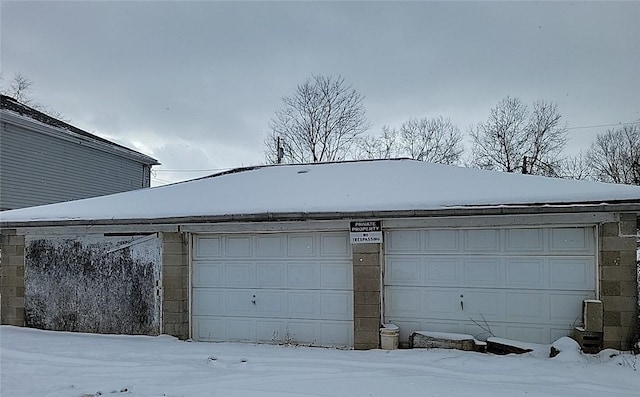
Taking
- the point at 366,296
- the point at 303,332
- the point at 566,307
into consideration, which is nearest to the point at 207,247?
the point at 303,332

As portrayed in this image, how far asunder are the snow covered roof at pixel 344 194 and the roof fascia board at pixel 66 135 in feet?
19.4

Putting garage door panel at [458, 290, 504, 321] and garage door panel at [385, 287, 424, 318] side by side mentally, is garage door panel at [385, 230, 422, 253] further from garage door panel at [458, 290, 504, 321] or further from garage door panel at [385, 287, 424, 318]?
garage door panel at [458, 290, 504, 321]

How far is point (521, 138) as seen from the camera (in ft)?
92.9

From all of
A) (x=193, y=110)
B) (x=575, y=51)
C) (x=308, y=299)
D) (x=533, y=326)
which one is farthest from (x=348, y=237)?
(x=193, y=110)

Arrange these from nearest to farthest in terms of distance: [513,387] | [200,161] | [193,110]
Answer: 1. [513,387]
2. [193,110]
3. [200,161]

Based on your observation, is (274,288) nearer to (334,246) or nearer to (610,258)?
(334,246)

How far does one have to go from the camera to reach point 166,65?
1262cm

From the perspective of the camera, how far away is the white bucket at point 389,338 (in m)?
7.90

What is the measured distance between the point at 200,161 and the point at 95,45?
70.2 ft

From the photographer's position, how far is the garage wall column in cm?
804

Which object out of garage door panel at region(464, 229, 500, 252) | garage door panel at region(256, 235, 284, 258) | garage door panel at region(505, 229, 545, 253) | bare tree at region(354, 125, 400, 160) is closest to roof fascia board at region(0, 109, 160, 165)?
garage door panel at region(256, 235, 284, 258)

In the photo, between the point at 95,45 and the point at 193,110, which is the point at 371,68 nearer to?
the point at 193,110

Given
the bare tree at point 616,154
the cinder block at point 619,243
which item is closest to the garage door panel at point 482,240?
the cinder block at point 619,243

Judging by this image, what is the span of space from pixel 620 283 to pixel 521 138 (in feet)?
75.5
